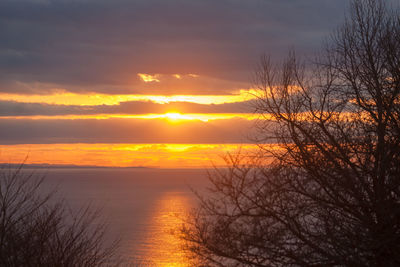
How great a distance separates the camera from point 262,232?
13.2 m

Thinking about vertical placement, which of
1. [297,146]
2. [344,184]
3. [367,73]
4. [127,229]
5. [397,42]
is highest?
[397,42]

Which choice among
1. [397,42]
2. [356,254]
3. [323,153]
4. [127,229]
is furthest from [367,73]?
[127,229]

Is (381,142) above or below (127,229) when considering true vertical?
above

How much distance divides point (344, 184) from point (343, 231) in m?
1.14

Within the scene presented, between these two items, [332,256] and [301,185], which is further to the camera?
[301,185]

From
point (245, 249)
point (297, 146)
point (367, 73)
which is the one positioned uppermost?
point (367, 73)

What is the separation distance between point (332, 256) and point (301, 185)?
204cm

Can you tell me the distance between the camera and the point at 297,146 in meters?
13.9

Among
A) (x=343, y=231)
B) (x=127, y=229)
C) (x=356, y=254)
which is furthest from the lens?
(x=127, y=229)

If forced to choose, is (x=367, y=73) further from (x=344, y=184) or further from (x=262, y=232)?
(x=262, y=232)

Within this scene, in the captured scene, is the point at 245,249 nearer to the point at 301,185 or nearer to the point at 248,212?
the point at 248,212

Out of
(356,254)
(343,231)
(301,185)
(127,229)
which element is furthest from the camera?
(127,229)

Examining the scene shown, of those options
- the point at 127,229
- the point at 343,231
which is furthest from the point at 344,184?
the point at 127,229

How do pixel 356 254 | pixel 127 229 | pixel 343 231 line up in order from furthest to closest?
pixel 127 229 < pixel 343 231 < pixel 356 254
